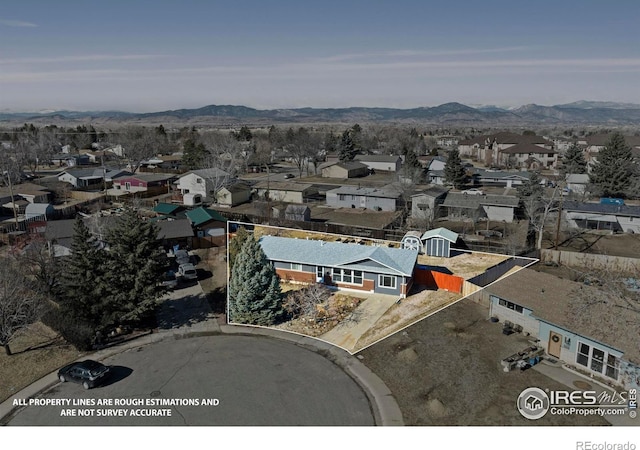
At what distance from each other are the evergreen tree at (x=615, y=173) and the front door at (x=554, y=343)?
145 ft

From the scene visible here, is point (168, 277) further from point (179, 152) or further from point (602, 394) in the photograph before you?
point (179, 152)

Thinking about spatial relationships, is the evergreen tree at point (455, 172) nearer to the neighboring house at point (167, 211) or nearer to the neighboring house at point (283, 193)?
the neighboring house at point (283, 193)

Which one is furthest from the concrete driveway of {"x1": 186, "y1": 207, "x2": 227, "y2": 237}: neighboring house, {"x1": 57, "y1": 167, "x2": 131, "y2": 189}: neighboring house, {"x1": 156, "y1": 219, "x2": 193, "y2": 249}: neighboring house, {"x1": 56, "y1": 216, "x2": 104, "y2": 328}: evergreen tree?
{"x1": 57, "y1": 167, "x2": 131, "y2": 189}: neighboring house

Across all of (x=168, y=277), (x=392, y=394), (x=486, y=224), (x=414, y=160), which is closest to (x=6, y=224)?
(x=168, y=277)

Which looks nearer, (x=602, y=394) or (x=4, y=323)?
(x=602, y=394)

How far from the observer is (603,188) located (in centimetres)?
5600

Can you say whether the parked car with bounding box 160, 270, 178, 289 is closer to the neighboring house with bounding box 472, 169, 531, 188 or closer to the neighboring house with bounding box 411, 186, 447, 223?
the neighboring house with bounding box 411, 186, 447, 223

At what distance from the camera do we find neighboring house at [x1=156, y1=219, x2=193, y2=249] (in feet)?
120

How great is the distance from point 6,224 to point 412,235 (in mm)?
39821

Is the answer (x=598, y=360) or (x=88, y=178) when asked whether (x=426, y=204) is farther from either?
(x=88, y=178)

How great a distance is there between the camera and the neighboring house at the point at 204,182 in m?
58.4

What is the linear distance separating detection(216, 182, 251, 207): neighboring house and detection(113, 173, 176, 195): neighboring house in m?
12.7

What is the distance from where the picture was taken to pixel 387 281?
1081 inches

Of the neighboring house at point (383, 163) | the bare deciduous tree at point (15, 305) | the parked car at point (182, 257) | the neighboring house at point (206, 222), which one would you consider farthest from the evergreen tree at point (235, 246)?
the neighboring house at point (383, 163)
